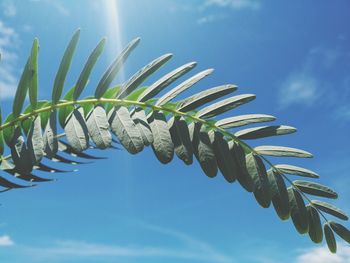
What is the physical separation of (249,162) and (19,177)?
1.17 metres

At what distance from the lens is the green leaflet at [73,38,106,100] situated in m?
1.88

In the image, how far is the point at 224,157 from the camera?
177cm

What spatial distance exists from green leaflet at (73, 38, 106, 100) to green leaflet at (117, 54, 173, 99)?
0.16 m

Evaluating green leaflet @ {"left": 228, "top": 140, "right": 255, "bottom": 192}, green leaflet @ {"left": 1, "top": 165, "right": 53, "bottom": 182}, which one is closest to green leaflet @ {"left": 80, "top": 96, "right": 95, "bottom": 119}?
green leaflet @ {"left": 1, "top": 165, "right": 53, "bottom": 182}

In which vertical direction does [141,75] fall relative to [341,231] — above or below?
above

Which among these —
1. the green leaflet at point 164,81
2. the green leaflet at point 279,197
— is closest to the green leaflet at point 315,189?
the green leaflet at point 279,197

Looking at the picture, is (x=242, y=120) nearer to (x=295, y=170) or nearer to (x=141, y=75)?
(x=295, y=170)

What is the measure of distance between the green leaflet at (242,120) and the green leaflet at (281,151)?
122 mm

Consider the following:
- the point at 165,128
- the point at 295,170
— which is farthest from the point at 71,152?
the point at 295,170

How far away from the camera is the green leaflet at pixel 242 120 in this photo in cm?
186

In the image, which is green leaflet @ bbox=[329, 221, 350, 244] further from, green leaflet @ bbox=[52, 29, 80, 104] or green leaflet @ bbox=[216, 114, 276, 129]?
green leaflet @ bbox=[52, 29, 80, 104]

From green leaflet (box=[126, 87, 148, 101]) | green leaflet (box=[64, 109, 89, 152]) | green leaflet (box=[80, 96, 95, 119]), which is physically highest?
green leaflet (box=[126, 87, 148, 101])

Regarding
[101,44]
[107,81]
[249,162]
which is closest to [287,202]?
[249,162]

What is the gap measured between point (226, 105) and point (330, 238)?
83 cm
